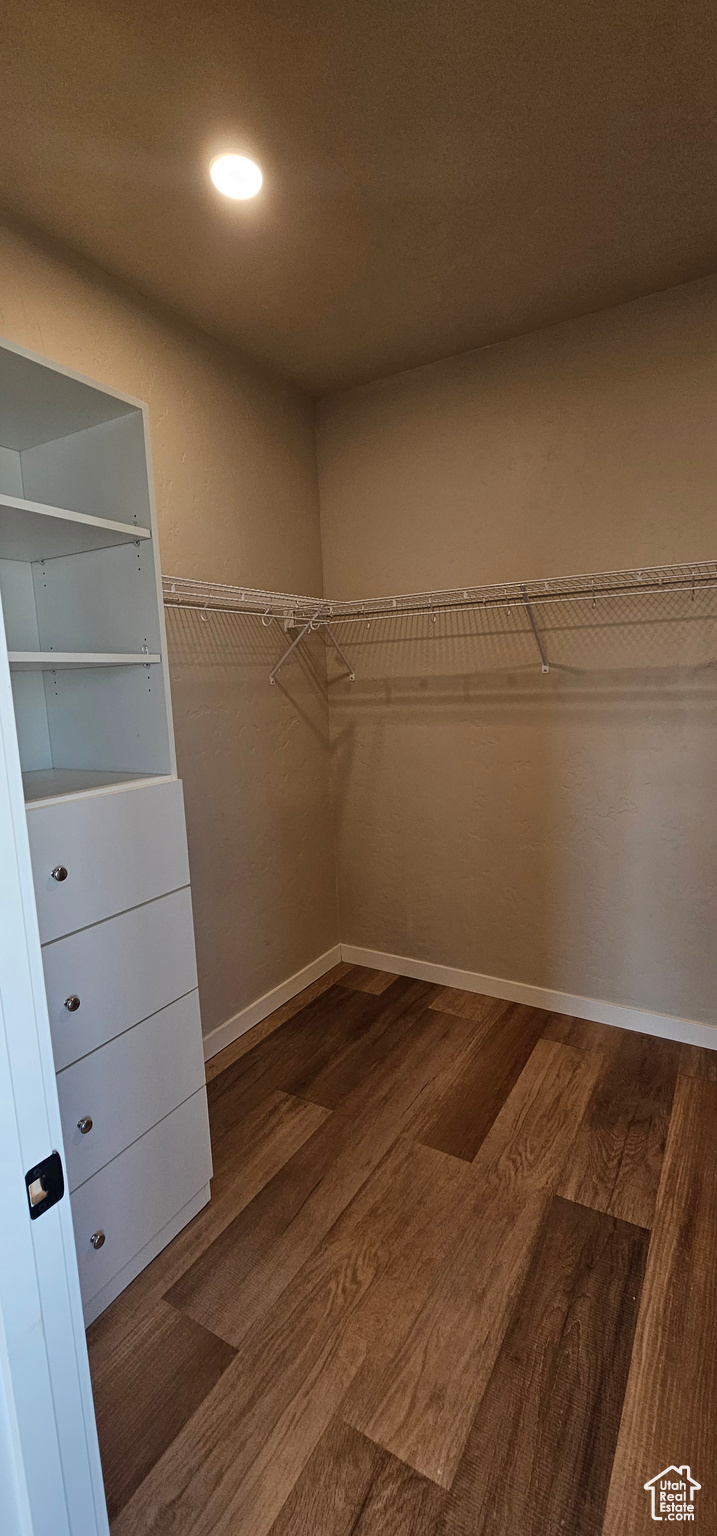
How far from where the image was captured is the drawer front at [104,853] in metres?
1.24

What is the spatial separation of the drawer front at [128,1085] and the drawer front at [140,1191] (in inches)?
1.4

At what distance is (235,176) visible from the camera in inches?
58.5

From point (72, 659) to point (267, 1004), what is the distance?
1.72 m

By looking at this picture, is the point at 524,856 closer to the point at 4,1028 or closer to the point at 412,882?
the point at 412,882

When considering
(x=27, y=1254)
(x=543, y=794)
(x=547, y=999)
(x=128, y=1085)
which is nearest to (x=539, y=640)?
(x=543, y=794)

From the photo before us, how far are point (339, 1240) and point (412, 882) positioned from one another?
4.70 feet

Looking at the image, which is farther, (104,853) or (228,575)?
(228,575)

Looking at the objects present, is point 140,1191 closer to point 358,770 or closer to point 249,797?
point 249,797

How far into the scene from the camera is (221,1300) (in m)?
1.41

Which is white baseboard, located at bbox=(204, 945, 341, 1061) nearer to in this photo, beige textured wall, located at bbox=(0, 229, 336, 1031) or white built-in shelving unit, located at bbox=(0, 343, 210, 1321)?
beige textured wall, located at bbox=(0, 229, 336, 1031)

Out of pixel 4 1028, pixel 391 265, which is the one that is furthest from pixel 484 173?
pixel 4 1028
